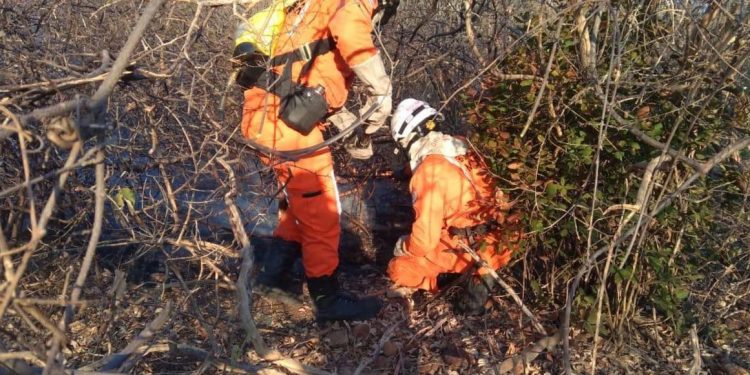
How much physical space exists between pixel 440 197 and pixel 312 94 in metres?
0.99

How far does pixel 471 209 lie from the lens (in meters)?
3.85

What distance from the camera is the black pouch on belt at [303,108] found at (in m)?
3.61

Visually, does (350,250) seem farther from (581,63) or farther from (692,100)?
(692,100)

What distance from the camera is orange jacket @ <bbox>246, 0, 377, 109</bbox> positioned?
3424mm

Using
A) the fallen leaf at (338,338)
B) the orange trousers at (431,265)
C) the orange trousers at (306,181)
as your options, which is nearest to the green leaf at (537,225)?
the orange trousers at (431,265)

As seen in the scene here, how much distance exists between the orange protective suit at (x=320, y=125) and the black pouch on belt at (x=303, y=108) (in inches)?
2.2

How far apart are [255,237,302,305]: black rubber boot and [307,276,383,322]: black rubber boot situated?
0.29 meters

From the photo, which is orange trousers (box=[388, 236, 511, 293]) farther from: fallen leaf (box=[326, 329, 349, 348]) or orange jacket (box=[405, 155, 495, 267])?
fallen leaf (box=[326, 329, 349, 348])

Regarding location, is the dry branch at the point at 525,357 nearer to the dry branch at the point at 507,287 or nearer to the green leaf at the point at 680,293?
the dry branch at the point at 507,287

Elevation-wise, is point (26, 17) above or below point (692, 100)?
above

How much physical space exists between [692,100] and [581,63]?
0.58 meters

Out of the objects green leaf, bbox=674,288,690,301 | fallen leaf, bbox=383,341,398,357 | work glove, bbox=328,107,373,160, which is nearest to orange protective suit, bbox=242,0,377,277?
work glove, bbox=328,107,373,160

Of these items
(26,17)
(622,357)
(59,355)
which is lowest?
(622,357)

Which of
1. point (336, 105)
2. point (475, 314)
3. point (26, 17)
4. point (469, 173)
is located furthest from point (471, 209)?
point (26, 17)
